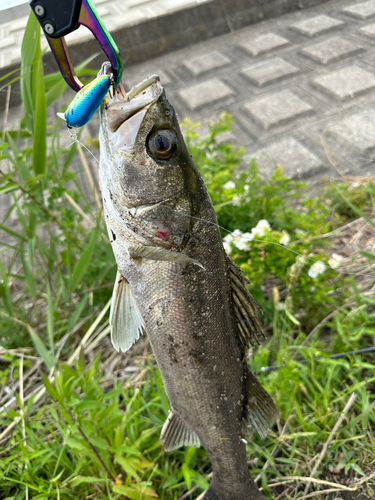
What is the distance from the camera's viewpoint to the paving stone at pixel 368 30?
5117 millimetres

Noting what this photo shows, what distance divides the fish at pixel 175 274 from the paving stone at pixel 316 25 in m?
5.27

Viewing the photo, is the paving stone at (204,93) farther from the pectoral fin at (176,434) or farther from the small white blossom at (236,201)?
the pectoral fin at (176,434)

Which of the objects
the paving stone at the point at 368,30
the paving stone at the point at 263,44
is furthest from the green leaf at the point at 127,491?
the paving stone at the point at 368,30

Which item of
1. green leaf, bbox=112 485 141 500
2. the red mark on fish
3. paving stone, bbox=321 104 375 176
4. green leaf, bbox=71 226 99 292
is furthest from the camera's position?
paving stone, bbox=321 104 375 176

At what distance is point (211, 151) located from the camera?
2836 mm

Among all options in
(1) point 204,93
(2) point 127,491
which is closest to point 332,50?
(1) point 204,93

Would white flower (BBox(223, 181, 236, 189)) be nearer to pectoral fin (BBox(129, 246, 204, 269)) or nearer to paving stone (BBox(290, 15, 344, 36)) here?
pectoral fin (BBox(129, 246, 204, 269))

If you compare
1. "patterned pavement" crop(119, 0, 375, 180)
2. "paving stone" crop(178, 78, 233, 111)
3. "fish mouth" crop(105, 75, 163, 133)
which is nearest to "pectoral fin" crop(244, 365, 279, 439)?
"fish mouth" crop(105, 75, 163, 133)

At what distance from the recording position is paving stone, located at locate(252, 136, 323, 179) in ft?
11.9

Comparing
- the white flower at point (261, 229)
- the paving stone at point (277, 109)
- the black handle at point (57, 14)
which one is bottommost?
the paving stone at point (277, 109)

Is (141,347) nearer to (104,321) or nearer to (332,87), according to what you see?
(104,321)

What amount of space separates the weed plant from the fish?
8.3 inches

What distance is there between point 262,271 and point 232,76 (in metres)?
3.65

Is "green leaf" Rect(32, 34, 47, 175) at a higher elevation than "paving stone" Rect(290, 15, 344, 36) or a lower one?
higher
